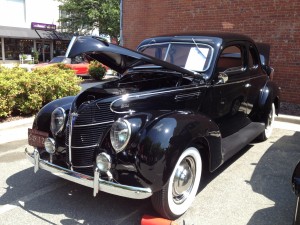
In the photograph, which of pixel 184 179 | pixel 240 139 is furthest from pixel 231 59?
pixel 184 179

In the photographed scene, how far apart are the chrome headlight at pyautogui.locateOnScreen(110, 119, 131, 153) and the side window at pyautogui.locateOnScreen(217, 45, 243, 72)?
6.54 feet

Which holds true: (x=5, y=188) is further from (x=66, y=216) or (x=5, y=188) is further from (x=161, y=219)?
(x=161, y=219)

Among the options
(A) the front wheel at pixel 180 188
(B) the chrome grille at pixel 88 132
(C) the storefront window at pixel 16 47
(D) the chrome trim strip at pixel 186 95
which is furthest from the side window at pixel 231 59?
(C) the storefront window at pixel 16 47

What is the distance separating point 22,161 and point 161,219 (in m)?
2.73

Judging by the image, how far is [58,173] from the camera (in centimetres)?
311

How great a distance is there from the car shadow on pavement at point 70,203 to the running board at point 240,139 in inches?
46.6

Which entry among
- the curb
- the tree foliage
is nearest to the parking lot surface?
the curb

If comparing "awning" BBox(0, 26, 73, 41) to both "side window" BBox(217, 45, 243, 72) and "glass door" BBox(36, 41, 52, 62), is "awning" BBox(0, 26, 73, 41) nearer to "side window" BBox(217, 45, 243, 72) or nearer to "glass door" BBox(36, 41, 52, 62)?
"glass door" BBox(36, 41, 52, 62)

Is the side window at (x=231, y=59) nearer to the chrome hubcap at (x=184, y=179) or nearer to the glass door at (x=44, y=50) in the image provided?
the chrome hubcap at (x=184, y=179)

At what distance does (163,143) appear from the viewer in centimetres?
281

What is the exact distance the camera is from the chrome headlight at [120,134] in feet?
9.28

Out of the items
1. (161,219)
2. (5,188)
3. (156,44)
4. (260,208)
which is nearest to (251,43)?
(156,44)

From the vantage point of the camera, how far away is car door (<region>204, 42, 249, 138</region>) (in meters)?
4.09

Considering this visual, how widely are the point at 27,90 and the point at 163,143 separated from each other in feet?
17.9
